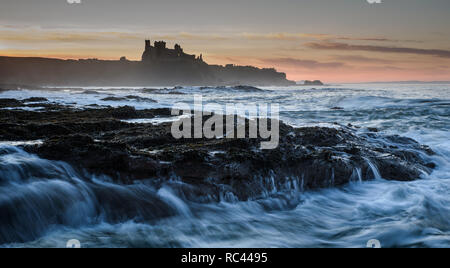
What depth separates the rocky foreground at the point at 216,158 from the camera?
13.4 feet

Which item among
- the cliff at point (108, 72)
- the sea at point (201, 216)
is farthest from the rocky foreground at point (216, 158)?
the cliff at point (108, 72)

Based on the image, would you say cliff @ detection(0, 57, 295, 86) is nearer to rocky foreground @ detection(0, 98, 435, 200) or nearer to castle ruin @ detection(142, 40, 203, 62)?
castle ruin @ detection(142, 40, 203, 62)

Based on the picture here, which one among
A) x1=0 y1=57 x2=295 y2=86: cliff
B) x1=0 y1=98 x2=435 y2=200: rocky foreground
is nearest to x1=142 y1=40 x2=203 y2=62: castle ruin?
x1=0 y1=57 x2=295 y2=86: cliff

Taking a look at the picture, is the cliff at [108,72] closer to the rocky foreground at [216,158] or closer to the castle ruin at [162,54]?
the castle ruin at [162,54]

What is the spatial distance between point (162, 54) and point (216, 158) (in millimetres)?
144844

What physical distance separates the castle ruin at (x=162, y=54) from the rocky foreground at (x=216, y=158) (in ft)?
467

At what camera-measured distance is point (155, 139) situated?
542 cm

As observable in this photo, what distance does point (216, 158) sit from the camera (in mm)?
4484

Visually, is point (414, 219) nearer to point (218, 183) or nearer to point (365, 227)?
point (365, 227)

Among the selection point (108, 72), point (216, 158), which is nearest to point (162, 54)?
point (108, 72)

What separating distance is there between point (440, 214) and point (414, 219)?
19.0 inches

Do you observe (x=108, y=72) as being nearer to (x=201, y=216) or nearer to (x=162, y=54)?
(x=162, y=54)

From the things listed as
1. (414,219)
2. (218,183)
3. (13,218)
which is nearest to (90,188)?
(13,218)
